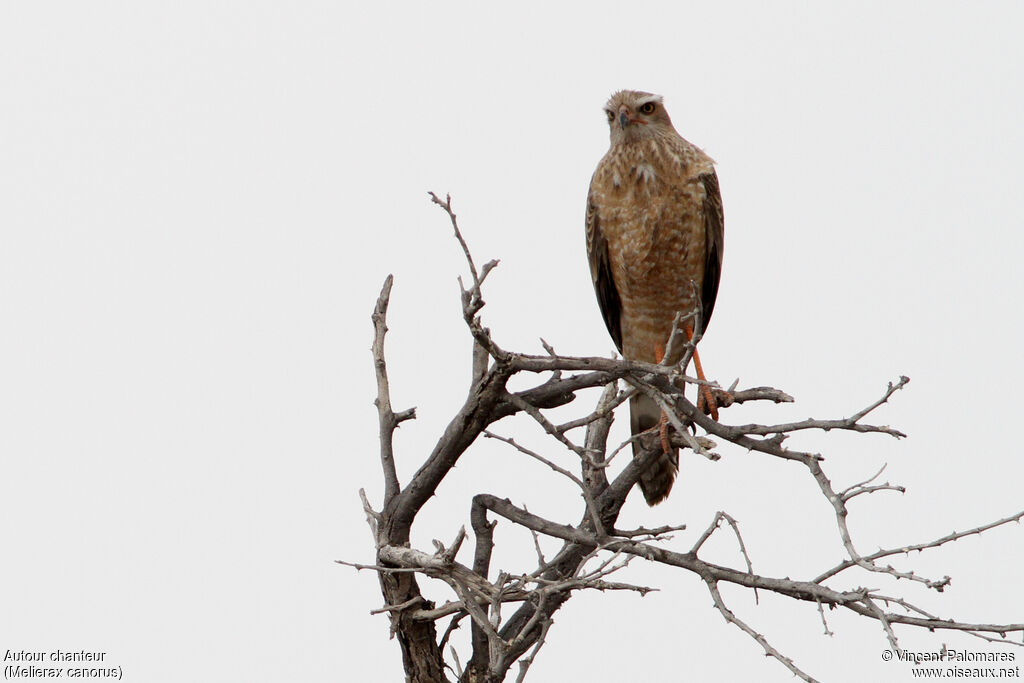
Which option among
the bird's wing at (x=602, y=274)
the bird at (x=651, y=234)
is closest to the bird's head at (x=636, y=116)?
the bird at (x=651, y=234)

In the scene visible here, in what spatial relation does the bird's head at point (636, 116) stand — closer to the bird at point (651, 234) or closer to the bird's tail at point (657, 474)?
the bird at point (651, 234)

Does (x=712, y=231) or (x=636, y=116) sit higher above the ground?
(x=636, y=116)

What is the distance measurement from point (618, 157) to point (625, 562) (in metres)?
2.18

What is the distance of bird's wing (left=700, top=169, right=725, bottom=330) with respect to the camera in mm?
5137

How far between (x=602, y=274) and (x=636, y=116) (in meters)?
0.73

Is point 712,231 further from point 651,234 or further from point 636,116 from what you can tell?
point 636,116

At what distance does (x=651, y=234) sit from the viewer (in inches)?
198

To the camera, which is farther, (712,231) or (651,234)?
(712,231)

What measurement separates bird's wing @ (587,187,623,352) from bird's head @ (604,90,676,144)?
32cm

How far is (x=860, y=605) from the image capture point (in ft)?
12.3

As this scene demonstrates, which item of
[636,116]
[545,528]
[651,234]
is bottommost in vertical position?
[545,528]

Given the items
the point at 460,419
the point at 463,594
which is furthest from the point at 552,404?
the point at 463,594

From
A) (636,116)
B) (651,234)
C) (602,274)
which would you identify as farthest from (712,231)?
(636,116)

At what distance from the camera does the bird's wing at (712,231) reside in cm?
514
